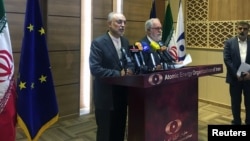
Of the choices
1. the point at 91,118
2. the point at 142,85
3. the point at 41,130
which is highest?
A: the point at 142,85

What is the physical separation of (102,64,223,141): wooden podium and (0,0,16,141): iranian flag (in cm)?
81

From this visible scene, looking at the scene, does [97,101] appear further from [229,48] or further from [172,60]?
[229,48]

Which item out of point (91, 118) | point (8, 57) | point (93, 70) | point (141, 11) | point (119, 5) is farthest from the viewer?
point (141, 11)

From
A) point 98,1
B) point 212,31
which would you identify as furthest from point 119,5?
point 212,31

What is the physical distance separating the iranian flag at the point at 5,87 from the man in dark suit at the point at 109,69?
2.27 ft

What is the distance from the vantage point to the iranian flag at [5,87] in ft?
7.43

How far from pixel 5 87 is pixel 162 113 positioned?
131 cm

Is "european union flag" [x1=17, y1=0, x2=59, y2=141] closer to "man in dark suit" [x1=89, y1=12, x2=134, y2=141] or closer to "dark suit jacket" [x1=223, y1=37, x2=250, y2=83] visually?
"man in dark suit" [x1=89, y1=12, x2=134, y2=141]

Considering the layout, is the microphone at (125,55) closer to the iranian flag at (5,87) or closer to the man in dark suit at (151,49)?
the man in dark suit at (151,49)

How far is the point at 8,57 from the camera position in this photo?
2311mm

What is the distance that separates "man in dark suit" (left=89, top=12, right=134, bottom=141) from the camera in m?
2.57

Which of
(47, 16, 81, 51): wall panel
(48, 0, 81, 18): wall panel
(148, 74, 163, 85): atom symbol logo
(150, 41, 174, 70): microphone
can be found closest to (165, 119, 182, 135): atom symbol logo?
(150, 41, 174, 70): microphone

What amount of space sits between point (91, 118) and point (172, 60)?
2.59 metres

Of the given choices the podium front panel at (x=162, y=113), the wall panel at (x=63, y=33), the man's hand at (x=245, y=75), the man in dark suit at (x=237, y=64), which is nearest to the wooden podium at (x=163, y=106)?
the podium front panel at (x=162, y=113)
